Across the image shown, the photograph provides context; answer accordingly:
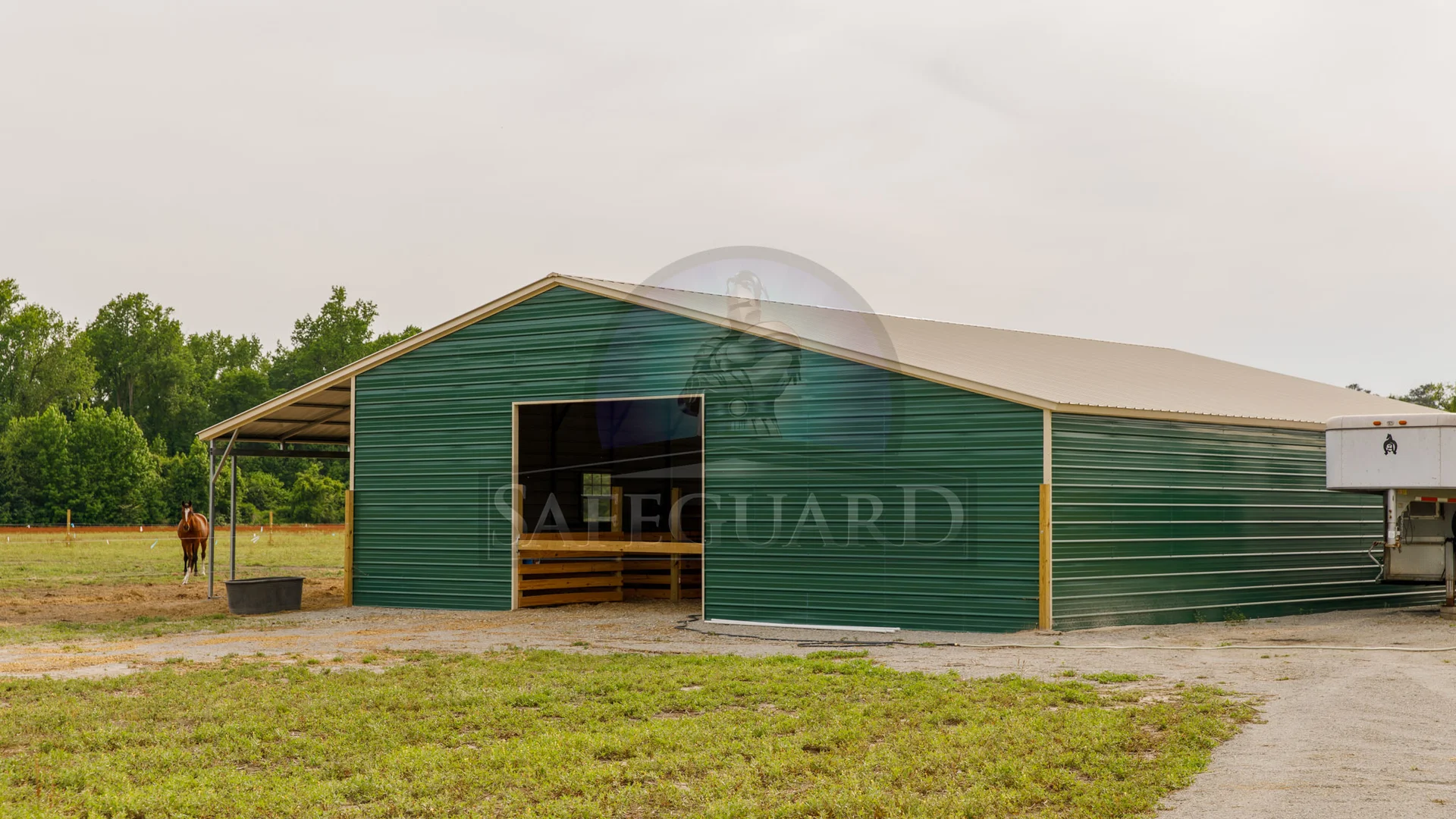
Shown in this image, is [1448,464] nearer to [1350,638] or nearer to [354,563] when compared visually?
[1350,638]

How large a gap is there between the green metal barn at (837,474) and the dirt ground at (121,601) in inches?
93.8

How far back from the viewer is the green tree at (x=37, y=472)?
6322cm

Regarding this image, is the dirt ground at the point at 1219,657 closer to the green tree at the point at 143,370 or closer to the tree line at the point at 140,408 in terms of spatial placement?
the tree line at the point at 140,408

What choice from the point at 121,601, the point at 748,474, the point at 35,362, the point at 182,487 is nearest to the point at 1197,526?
the point at 748,474

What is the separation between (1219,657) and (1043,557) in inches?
102

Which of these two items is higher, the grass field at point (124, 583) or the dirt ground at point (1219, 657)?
the dirt ground at point (1219, 657)

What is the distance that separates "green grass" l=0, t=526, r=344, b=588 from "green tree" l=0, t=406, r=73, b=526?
10729 millimetres

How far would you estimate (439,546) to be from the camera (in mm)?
20078

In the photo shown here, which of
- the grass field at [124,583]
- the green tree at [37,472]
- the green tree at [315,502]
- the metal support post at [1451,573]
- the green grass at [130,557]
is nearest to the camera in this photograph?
the metal support post at [1451,573]

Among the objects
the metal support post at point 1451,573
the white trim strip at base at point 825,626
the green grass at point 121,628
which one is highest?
the metal support post at point 1451,573

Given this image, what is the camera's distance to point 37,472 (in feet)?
209

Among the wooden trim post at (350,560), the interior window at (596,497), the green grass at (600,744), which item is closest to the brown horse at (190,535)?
the wooden trim post at (350,560)

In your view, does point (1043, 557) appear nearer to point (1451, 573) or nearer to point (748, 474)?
point (748, 474)

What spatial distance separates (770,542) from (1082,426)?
3.97 m
